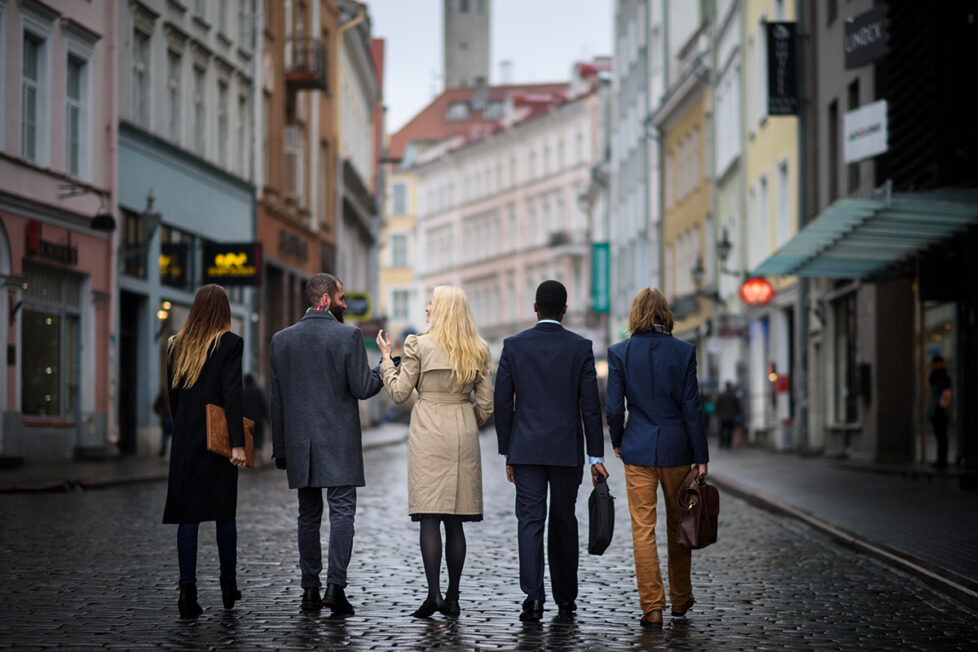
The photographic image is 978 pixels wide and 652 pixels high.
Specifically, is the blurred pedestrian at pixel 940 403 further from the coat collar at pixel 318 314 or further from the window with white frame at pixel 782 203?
the coat collar at pixel 318 314

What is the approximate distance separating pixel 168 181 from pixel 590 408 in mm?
24862

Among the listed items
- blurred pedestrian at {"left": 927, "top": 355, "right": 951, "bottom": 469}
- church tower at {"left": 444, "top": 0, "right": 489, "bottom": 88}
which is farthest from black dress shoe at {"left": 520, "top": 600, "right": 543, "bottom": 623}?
church tower at {"left": 444, "top": 0, "right": 489, "bottom": 88}

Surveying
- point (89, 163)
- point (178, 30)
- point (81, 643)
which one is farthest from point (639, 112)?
point (81, 643)

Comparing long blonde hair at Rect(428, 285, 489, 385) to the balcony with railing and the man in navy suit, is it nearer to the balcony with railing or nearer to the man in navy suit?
the man in navy suit

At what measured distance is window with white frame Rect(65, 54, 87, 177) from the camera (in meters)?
27.2

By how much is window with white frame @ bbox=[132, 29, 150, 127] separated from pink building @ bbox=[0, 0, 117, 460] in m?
1.75

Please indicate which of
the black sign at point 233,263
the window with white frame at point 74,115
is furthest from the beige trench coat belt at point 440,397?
the black sign at point 233,263

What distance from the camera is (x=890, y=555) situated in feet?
39.8

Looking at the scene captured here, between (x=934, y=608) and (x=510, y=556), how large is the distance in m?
3.71

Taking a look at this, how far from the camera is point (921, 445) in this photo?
81.9 feet

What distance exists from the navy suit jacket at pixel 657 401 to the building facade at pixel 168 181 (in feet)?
68.6

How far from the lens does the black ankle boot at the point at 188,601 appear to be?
8.50m

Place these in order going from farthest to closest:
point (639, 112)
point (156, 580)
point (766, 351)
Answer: point (639, 112) → point (766, 351) → point (156, 580)

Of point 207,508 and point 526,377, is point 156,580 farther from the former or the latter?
point 526,377
